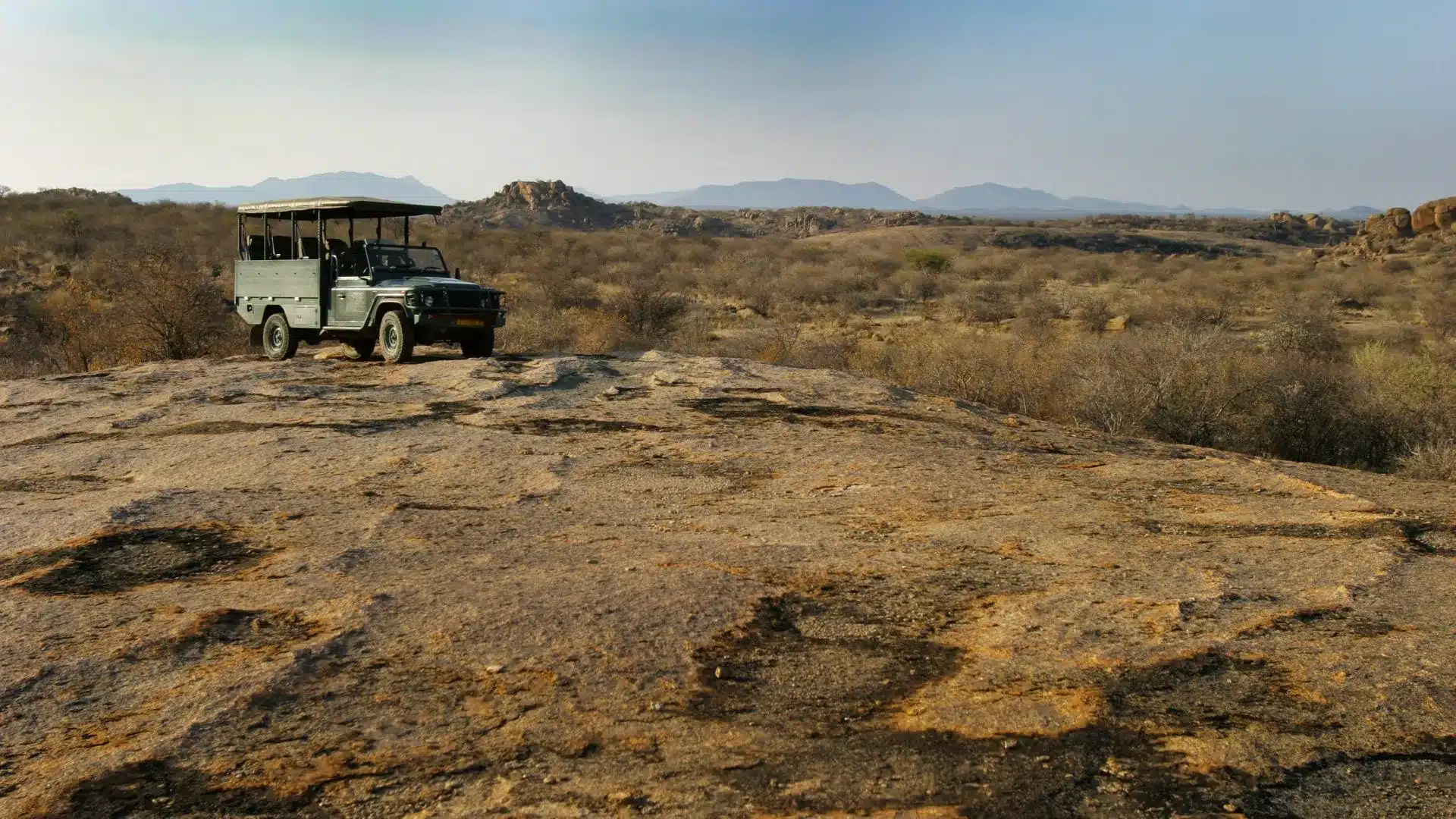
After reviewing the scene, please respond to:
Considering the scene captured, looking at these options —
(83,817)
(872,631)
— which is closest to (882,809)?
(872,631)

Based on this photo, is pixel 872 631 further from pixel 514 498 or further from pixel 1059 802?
pixel 514 498

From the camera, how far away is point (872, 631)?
14.0 feet

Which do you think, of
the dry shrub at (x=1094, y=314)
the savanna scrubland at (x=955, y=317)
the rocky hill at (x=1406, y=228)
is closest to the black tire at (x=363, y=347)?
the savanna scrubland at (x=955, y=317)

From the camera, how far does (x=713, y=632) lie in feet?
13.9

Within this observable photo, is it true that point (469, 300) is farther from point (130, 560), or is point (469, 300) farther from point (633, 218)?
point (633, 218)

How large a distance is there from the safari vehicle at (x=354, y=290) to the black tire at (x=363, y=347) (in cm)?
1

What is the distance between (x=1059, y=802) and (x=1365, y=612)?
91.1 inches

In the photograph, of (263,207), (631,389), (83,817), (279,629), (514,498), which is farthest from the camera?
(263,207)

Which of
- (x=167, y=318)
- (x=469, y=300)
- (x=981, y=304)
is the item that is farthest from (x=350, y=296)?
(x=981, y=304)

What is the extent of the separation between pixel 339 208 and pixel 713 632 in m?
10.6

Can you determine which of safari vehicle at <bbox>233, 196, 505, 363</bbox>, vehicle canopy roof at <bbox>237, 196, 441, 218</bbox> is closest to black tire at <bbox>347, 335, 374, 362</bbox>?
safari vehicle at <bbox>233, 196, 505, 363</bbox>

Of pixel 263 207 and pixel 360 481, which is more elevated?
pixel 263 207

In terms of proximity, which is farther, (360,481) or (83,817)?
(360,481)

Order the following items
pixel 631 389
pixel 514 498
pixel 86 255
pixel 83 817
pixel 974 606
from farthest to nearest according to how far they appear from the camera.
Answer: pixel 86 255 → pixel 631 389 → pixel 514 498 → pixel 974 606 → pixel 83 817
